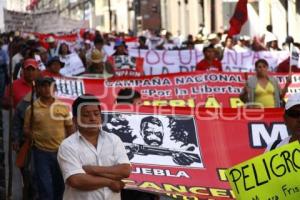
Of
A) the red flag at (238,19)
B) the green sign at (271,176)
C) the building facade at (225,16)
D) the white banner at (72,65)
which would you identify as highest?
the building facade at (225,16)

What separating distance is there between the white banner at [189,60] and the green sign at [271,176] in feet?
Result: 48.2

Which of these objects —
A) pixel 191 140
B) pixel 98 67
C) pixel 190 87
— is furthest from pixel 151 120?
pixel 190 87

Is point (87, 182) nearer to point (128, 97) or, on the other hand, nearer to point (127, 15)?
point (128, 97)

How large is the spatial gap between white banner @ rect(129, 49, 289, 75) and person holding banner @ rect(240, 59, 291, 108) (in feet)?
26.4

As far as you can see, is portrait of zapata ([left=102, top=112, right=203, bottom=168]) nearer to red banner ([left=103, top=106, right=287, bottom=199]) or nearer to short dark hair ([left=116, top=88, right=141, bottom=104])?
red banner ([left=103, top=106, right=287, bottom=199])

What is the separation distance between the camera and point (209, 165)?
830 centimetres

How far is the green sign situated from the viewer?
15.7 feet

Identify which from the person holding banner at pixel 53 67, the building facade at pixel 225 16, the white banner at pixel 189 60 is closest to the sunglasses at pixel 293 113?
the person holding banner at pixel 53 67

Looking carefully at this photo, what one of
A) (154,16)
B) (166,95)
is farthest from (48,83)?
(154,16)

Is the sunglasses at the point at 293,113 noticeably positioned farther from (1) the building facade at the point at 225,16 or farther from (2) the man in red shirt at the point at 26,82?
(1) the building facade at the point at 225,16

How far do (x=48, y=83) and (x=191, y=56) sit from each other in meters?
12.2

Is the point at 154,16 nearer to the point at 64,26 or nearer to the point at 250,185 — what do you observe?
the point at 64,26

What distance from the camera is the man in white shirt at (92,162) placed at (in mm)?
5707

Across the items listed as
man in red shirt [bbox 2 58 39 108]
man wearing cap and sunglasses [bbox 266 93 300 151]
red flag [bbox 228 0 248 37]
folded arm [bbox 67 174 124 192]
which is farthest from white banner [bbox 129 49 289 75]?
man wearing cap and sunglasses [bbox 266 93 300 151]
